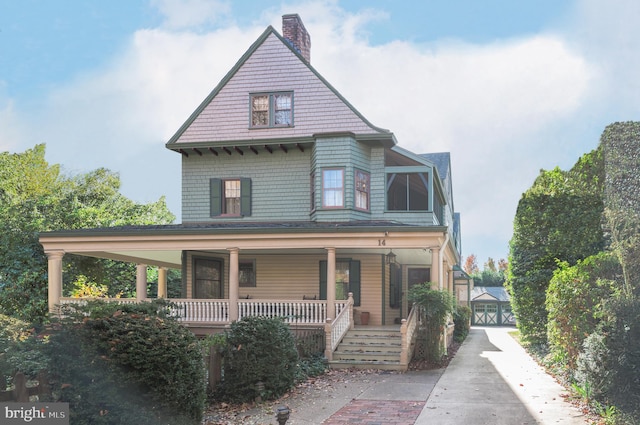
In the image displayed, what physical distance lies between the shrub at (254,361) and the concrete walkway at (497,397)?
266 cm

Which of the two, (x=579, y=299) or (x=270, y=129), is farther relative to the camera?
(x=270, y=129)

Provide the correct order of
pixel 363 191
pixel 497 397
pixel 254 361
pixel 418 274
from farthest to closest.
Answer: pixel 418 274 < pixel 363 191 < pixel 497 397 < pixel 254 361

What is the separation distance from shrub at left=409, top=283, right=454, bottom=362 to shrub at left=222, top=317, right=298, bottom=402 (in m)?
5.77

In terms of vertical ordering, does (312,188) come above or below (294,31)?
below

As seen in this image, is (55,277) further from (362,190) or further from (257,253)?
(362,190)

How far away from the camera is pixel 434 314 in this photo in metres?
16.4

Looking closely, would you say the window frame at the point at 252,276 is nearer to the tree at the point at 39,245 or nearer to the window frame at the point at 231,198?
the window frame at the point at 231,198

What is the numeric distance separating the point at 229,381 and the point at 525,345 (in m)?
15.1

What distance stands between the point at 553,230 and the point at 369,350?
8.79 m

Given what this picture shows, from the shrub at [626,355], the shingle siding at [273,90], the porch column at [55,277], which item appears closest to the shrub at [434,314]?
the shingle siding at [273,90]

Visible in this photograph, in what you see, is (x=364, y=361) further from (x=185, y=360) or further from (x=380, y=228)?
(x=185, y=360)

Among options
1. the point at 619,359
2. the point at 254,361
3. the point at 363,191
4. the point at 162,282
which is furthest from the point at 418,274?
the point at 619,359

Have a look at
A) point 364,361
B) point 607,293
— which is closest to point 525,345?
point 364,361

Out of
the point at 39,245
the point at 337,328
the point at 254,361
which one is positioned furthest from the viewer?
the point at 39,245
